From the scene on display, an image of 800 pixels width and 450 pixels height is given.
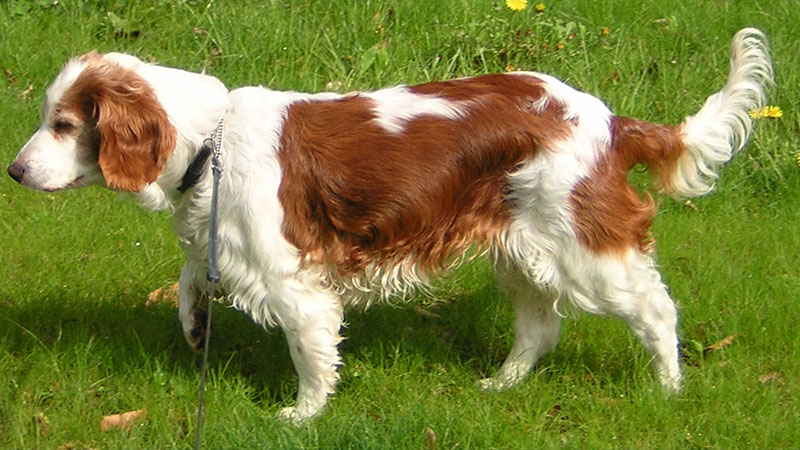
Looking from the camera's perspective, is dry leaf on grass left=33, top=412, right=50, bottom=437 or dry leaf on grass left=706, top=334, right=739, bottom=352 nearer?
dry leaf on grass left=33, top=412, right=50, bottom=437

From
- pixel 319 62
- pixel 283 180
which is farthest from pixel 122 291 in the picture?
pixel 319 62

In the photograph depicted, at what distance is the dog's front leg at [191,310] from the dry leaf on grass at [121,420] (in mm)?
405

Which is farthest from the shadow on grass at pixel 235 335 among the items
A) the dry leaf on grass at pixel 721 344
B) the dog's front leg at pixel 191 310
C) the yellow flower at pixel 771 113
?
the yellow flower at pixel 771 113

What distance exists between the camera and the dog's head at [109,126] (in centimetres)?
Answer: 391

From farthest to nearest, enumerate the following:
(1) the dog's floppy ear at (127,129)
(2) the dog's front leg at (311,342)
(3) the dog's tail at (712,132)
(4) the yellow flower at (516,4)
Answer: (4) the yellow flower at (516,4), (3) the dog's tail at (712,132), (2) the dog's front leg at (311,342), (1) the dog's floppy ear at (127,129)

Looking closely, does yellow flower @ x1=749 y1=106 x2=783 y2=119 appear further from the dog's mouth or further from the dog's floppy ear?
the dog's mouth

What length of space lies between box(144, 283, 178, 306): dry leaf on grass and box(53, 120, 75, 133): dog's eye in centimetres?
134

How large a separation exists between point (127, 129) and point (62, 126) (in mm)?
267

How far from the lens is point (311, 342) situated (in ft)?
13.9

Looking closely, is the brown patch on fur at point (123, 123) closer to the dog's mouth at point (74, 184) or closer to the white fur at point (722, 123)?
the dog's mouth at point (74, 184)

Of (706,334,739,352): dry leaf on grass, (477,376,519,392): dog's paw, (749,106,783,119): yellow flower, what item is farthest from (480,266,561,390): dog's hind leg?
(749,106,783,119): yellow flower

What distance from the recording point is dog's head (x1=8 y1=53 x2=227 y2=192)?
154 inches

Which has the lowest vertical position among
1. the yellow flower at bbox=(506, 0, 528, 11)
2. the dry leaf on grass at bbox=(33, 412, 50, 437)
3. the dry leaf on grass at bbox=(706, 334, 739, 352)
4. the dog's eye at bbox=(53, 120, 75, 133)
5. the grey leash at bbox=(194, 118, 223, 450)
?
the dry leaf on grass at bbox=(706, 334, 739, 352)

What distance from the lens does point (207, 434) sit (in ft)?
13.6
